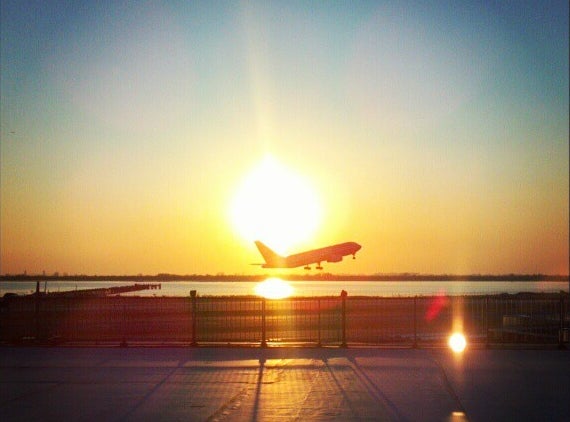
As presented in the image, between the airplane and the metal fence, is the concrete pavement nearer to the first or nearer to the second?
the metal fence

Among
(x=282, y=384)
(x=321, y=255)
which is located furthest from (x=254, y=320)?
(x=321, y=255)

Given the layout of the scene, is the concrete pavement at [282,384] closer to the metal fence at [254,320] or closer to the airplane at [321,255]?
the metal fence at [254,320]

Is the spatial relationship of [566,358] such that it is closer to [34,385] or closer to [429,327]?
[34,385]

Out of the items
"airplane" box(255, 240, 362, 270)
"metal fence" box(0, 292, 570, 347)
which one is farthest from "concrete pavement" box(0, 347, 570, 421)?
"airplane" box(255, 240, 362, 270)

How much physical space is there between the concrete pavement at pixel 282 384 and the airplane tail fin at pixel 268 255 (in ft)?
233

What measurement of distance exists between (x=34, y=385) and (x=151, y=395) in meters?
2.53

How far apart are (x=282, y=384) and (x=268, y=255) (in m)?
77.6

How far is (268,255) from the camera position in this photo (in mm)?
89938

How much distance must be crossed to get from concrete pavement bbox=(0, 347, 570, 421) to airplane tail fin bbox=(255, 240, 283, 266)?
233ft

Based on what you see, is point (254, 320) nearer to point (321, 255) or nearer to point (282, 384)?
point (282, 384)

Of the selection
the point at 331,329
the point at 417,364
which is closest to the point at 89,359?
the point at 417,364

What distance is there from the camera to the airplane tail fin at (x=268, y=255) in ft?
291

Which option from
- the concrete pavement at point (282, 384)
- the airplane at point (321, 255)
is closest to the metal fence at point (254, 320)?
the concrete pavement at point (282, 384)

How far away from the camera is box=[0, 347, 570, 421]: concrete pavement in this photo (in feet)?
32.9
